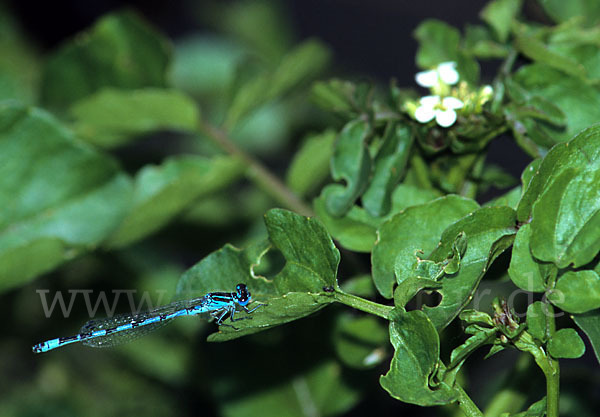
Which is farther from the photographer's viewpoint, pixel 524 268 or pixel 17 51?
pixel 17 51

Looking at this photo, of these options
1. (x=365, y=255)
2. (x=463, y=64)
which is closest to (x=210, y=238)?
(x=365, y=255)

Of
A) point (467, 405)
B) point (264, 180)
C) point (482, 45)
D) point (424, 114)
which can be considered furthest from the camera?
point (264, 180)

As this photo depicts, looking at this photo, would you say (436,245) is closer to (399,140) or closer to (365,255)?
(399,140)

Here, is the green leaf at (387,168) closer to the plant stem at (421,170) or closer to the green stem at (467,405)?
the plant stem at (421,170)

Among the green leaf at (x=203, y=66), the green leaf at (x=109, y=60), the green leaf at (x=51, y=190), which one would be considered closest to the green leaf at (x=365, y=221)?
the green leaf at (x=51, y=190)

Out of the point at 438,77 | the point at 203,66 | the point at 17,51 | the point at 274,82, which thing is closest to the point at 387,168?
A: the point at 438,77

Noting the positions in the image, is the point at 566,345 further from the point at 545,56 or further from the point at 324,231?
the point at 545,56
